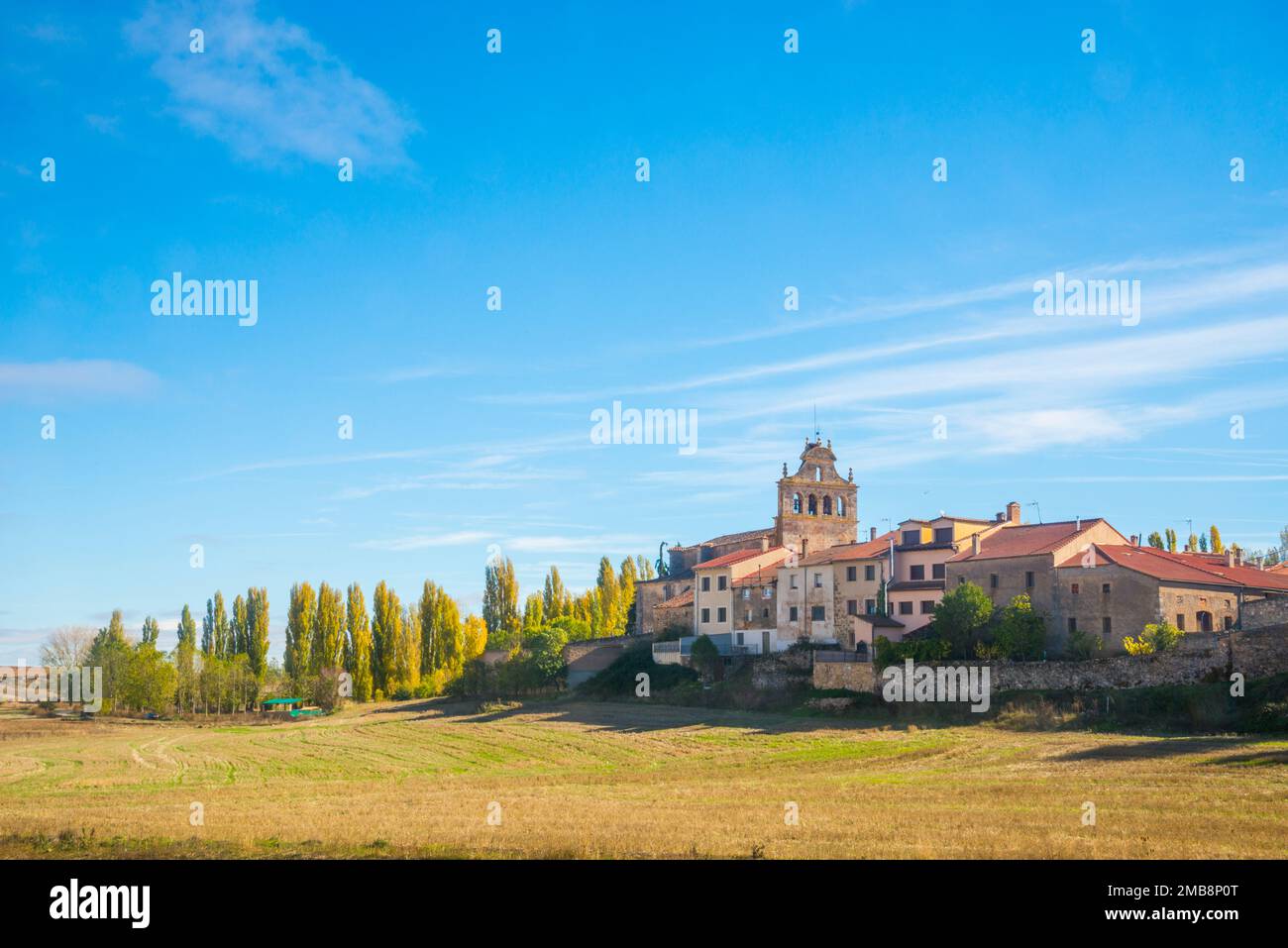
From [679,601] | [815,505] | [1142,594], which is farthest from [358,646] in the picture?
[1142,594]

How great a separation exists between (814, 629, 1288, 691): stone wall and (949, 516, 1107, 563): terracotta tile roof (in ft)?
28.0

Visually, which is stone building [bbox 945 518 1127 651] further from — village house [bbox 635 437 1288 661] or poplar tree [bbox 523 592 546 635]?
poplar tree [bbox 523 592 546 635]

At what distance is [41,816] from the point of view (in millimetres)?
34281

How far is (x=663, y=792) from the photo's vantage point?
39.1 m

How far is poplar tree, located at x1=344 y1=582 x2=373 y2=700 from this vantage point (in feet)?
378

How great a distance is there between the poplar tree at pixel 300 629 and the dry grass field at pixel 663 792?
43896 millimetres

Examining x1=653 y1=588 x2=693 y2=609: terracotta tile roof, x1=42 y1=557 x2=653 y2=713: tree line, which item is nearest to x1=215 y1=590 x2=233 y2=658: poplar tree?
x1=42 y1=557 x2=653 y2=713: tree line

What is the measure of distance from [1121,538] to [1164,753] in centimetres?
2904

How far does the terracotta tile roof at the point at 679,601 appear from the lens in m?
90.0

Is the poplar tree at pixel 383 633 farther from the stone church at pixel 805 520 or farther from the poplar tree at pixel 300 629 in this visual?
the stone church at pixel 805 520

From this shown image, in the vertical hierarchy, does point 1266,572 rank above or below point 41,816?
above
